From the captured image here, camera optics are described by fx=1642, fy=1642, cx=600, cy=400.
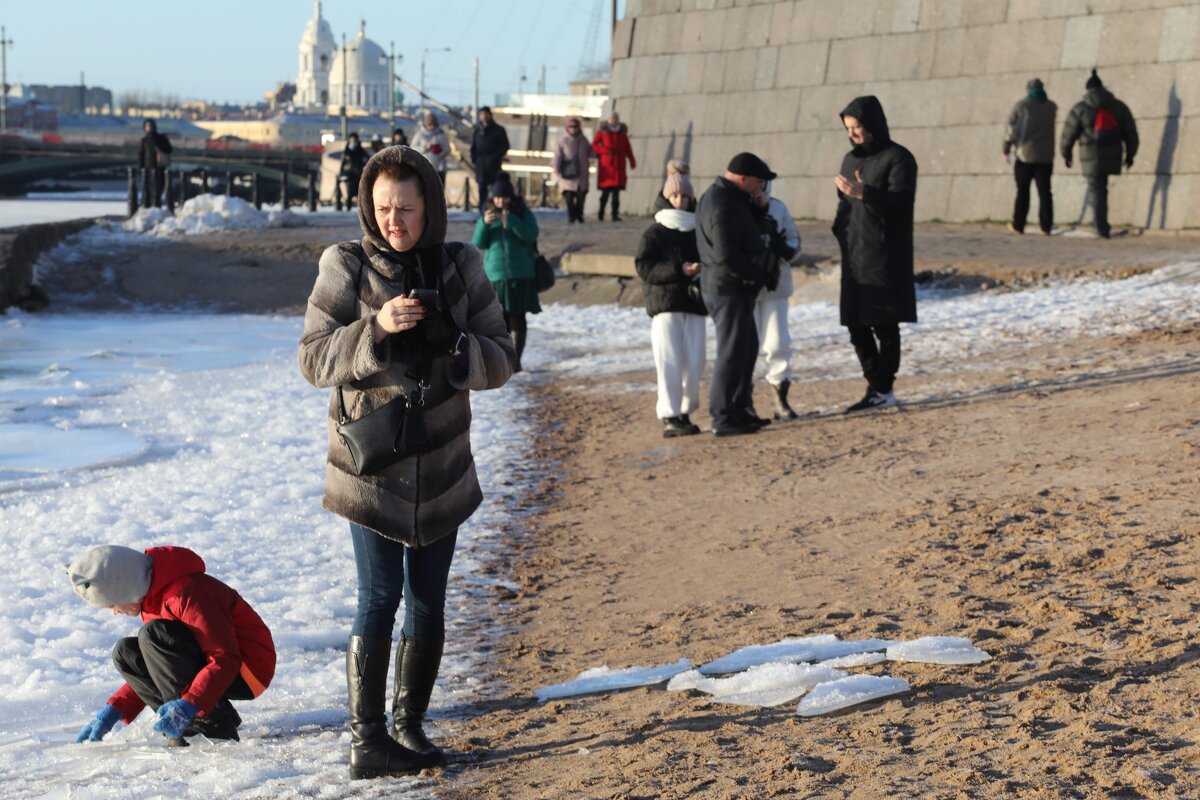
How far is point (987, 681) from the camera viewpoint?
179 inches

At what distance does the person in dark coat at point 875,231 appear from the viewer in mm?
8953

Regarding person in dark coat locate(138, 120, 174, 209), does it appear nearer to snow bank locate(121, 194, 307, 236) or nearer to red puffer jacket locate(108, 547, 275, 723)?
snow bank locate(121, 194, 307, 236)

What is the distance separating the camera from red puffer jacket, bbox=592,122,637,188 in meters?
21.5

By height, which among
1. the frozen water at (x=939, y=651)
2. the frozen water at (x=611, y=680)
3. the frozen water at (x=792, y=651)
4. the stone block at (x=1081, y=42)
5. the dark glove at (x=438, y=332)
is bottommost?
the frozen water at (x=611, y=680)

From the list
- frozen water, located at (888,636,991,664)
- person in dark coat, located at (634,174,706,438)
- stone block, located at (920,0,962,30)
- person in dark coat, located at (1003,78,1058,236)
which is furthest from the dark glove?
stone block, located at (920,0,962,30)

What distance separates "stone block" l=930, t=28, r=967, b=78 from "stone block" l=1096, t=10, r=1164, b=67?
6.30 feet

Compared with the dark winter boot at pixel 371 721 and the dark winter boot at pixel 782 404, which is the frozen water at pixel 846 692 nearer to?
the dark winter boot at pixel 371 721

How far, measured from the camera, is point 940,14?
18812 millimetres

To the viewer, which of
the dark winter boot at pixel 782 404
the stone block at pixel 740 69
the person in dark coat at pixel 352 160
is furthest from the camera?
the person in dark coat at pixel 352 160

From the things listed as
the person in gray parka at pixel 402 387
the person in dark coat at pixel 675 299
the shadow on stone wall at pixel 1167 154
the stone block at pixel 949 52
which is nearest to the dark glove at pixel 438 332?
the person in gray parka at pixel 402 387

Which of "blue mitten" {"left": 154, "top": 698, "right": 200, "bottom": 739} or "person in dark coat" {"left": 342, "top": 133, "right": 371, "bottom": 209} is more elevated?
"person in dark coat" {"left": 342, "top": 133, "right": 371, "bottom": 209}

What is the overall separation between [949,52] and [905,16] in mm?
919

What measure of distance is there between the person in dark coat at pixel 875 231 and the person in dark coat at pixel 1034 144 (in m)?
7.45

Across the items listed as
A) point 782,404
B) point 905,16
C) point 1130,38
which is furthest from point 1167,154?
point 782,404
